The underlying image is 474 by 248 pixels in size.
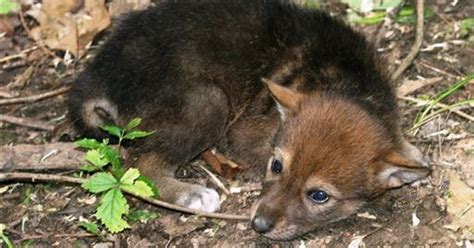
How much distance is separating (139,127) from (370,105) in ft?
4.92

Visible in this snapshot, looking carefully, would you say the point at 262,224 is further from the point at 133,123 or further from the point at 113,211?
the point at 133,123

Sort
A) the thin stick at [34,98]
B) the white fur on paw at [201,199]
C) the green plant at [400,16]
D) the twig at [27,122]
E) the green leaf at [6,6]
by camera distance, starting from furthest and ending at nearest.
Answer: the green leaf at [6,6]
the green plant at [400,16]
the thin stick at [34,98]
the twig at [27,122]
the white fur on paw at [201,199]

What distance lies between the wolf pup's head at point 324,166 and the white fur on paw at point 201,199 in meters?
0.48

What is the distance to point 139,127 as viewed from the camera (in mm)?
5473

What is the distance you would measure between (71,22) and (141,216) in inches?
90.4

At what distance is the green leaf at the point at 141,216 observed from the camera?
17.7ft

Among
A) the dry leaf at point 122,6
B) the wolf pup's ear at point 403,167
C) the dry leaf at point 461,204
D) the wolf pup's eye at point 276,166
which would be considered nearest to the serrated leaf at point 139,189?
the wolf pup's eye at point 276,166

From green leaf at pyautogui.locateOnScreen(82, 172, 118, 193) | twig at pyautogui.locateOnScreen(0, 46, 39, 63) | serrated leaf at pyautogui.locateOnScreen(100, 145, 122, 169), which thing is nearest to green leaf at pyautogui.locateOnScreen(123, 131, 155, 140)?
serrated leaf at pyautogui.locateOnScreen(100, 145, 122, 169)

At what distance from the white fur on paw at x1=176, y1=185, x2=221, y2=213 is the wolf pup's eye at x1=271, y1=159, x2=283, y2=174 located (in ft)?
1.70

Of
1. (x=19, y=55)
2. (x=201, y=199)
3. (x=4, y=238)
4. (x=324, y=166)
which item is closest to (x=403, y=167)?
(x=324, y=166)

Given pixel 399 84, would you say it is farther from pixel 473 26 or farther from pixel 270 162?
pixel 270 162

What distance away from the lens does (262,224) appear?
494 centimetres

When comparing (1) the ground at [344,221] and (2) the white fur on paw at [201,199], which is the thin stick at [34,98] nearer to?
(1) the ground at [344,221]

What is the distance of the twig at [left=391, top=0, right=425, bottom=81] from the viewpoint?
617 cm
